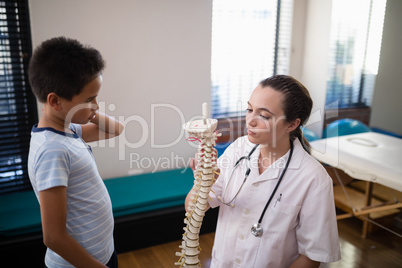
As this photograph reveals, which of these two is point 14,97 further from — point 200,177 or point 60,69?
point 200,177

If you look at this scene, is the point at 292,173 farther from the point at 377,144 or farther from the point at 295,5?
the point at 295,5

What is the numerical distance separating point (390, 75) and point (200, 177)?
2754mm

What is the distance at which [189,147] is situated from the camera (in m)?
3.42

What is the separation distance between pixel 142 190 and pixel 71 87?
5.97 ft

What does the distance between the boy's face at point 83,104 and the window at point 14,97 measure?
1842 millimetres

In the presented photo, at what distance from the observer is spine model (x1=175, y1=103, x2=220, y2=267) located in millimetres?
1138

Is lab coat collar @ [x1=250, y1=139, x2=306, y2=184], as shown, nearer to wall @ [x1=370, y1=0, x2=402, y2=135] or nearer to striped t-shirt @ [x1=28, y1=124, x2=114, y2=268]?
striped t-shirt @ [x1=28, y1=124, x2=114, y2=268]

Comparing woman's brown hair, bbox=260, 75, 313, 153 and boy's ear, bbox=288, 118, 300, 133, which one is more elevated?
woman's brown hair, bbox=260, 75, 313, 153

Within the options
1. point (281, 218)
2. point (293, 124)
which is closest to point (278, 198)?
point (281, 218)

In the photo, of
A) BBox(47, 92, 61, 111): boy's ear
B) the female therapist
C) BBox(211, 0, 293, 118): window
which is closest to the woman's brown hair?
the female therapist

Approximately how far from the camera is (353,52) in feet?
12.5

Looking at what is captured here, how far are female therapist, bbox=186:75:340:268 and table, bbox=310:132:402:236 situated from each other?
115 centimetres

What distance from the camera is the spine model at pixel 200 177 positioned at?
114 cm

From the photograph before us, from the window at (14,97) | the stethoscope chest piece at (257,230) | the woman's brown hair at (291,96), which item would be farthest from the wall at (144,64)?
the stethoscope chest piece at (257,230)
